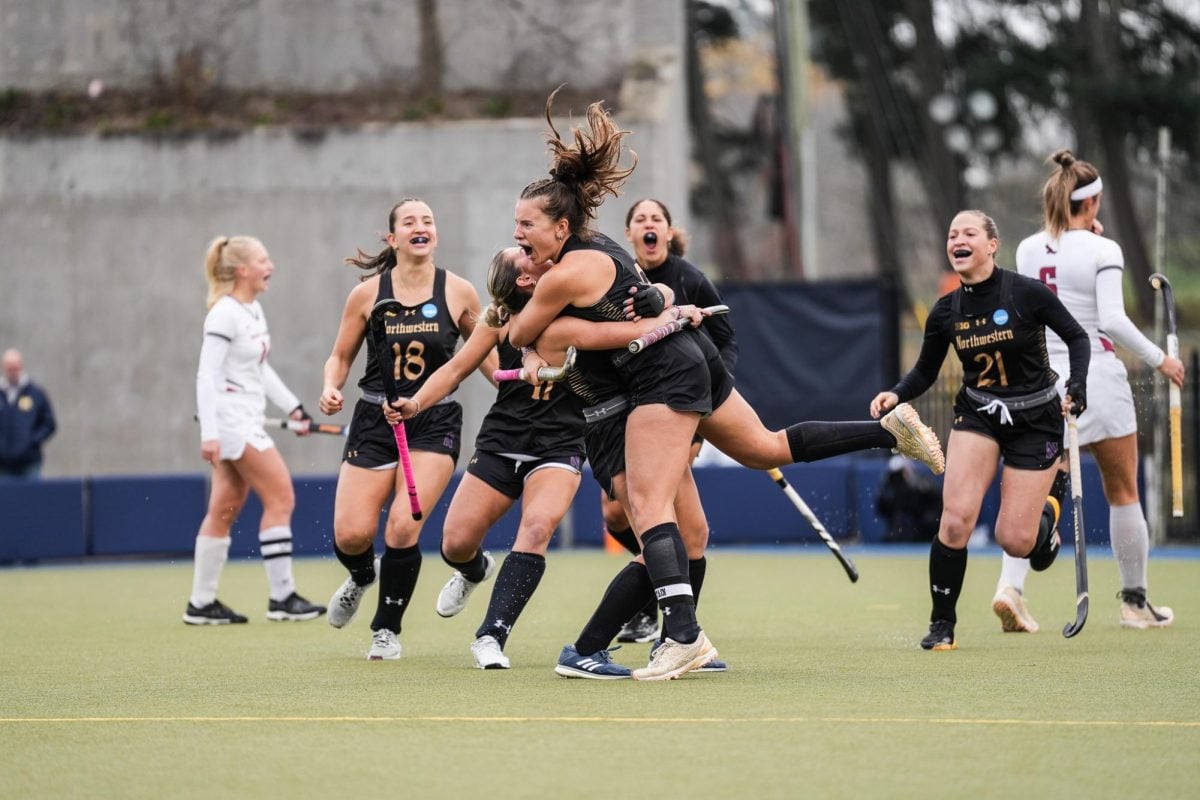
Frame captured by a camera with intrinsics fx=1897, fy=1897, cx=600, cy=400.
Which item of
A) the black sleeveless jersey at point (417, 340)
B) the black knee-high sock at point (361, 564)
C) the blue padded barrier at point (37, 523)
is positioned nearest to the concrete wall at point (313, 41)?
the blue padded barrier at point (37, 523)

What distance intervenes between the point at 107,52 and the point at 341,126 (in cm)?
324

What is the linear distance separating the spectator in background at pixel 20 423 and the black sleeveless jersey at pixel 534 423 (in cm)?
1100

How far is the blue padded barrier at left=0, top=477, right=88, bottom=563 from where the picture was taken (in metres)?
17.3

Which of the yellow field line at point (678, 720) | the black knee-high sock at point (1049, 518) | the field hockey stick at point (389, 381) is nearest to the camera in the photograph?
the yellow field line at point (678, 720)

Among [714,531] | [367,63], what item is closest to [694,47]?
[367,63]

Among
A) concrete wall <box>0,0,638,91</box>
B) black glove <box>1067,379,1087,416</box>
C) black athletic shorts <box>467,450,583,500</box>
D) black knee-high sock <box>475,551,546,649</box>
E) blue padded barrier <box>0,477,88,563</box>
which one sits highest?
concrete wall <box>0,0,638,91</box>

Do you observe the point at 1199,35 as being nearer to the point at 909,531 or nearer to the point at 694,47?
the point at 694,47

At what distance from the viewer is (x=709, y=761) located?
5.22 meters

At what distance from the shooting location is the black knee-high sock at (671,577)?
6.99 m

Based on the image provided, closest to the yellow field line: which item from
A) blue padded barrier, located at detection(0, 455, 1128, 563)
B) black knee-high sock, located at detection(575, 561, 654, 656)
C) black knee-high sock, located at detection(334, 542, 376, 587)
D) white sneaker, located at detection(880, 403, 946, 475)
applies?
black knee-high sock, located at detection(575, 561, 654, 656)

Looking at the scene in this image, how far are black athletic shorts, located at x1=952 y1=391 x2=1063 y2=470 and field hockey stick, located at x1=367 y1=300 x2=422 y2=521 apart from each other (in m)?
2.48

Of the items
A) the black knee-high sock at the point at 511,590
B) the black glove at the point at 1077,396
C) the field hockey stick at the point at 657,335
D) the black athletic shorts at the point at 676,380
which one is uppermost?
the field hockey stick at the point at 657,335

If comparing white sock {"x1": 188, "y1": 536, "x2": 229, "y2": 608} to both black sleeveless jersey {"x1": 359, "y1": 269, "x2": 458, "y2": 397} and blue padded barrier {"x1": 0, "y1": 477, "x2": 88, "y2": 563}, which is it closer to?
black sleeveless jersey {"x1": 359, "y1": 269, "x2": 458, "y2": 397}

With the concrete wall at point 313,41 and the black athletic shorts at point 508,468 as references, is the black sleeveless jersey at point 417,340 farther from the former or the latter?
the concrete wall at point 313,41
